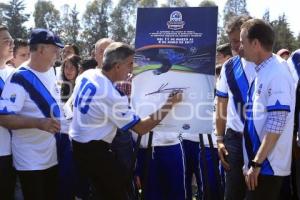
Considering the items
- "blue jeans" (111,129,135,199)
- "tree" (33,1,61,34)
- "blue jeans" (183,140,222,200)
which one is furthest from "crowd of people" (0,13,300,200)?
"tree" (33,1,61,34)

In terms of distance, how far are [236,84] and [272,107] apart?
722 mm

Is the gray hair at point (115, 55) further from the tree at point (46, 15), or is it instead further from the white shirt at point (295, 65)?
the tree at point (46, 15)

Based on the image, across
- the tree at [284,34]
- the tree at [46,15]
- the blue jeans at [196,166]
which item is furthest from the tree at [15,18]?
the blue jeans at [196,166]

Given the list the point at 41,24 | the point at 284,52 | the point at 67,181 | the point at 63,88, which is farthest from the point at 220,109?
the point at 41,24

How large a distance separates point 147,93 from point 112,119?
19.2 inches

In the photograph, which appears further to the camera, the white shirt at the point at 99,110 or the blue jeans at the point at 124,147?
the blue jeans at the point at 124,147

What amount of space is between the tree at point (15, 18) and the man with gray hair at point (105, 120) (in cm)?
5107

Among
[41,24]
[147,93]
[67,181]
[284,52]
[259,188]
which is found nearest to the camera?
[259,188]

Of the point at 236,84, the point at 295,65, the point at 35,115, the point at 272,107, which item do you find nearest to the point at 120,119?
the point at 35,115

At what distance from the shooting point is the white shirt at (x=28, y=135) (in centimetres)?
396

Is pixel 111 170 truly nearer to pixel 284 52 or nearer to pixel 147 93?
pixel 147 93

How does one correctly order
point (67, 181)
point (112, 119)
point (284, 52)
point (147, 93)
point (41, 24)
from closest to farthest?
point (112, 119)
point (147, 93)
point (67, 181)
point (284, 52)
point (41, 24)

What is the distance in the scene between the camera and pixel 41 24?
61031 millimetres

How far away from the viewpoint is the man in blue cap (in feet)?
12.9
